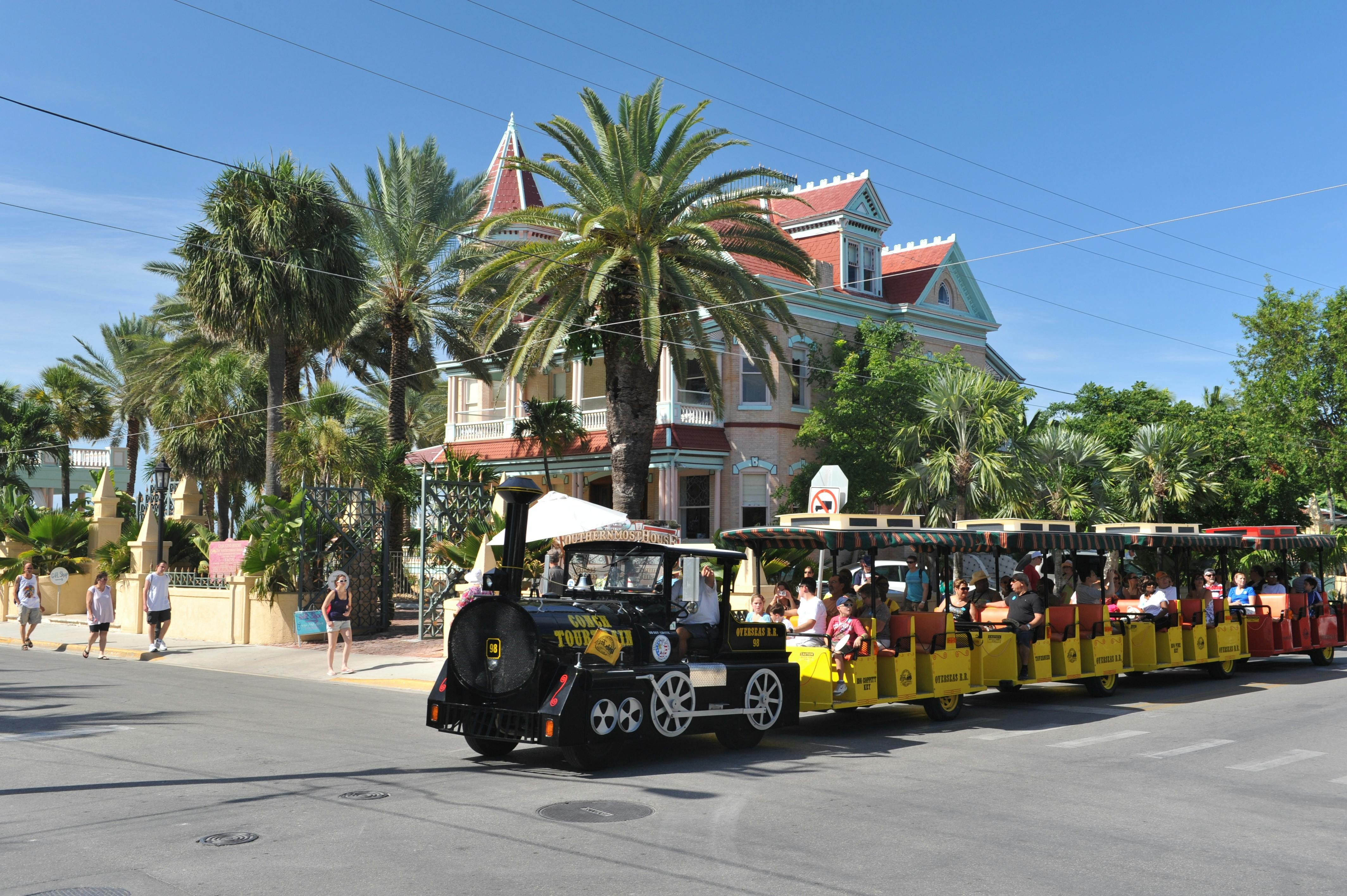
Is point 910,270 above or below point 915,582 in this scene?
above

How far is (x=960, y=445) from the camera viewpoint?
29.1 metres

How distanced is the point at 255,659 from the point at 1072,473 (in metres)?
21.5

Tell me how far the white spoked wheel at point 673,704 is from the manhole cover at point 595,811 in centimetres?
178

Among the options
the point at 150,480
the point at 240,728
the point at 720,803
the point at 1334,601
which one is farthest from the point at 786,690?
the point at 150,480

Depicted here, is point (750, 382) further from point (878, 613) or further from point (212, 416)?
point (878, 613)

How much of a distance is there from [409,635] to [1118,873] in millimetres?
18268

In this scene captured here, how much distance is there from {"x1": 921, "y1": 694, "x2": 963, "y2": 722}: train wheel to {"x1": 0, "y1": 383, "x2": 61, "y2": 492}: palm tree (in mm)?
45124

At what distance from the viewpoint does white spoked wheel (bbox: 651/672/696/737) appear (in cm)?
1019

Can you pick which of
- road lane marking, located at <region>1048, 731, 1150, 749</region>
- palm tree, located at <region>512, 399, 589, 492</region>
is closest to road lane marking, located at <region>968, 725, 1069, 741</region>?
road lane marking, located at <region>1048, 731, 1150, 749</region>

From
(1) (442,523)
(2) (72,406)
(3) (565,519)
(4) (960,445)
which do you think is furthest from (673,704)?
(2) (72,406)

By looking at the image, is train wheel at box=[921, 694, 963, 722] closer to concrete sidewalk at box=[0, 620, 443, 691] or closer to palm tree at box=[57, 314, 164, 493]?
concrete sidewalk at box=[0, 620, 443, 691]

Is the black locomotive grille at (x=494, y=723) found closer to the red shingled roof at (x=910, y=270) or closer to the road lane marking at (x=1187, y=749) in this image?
the road lane marking at (x=1187, y=749)

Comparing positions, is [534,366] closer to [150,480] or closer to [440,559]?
[440,559]

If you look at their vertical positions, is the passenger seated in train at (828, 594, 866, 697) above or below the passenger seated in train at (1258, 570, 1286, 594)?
below
